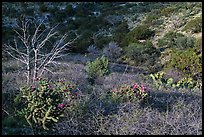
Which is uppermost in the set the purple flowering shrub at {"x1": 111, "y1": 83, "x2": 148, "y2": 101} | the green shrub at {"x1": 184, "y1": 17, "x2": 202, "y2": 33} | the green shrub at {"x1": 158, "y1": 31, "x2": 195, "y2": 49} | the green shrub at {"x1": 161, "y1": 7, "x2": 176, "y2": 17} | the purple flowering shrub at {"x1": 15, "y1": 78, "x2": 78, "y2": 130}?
the purple flowering shrub at {"x1": 15, "y1": 78, "x2": 78, "y2": 130}

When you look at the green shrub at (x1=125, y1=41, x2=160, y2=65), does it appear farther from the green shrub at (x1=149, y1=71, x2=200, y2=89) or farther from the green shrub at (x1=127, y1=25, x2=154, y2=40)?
the green shrub at (x1=149, y1=71, x2=200, y2=89)

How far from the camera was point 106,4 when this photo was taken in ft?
102

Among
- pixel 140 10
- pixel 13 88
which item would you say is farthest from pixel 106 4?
pixel 13 88

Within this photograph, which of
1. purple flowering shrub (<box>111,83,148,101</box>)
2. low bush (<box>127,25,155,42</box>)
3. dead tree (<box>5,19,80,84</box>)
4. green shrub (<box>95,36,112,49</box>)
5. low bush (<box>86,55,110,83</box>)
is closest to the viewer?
purple flowering shrub (<box>111,83,148,101</box>)

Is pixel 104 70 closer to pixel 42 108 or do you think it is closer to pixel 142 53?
pixel 42 108

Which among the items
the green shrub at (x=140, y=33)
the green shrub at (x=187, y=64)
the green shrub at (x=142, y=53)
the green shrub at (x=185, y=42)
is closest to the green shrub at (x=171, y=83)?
the green shrub at (x=187, y=64)

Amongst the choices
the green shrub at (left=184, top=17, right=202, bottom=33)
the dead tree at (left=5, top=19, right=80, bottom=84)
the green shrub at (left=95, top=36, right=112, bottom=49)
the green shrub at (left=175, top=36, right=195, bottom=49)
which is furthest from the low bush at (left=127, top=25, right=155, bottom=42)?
the dead tree at (left=5, top=19, right=80, bottom=84)

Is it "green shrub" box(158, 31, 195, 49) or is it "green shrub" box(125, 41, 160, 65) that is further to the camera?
"green shrub" box(158, 31, 195, 49)

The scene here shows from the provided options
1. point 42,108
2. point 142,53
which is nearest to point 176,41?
point 142,53

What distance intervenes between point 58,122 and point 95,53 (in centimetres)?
1464

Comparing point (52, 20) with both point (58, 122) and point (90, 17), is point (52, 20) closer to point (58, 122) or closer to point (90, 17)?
point (90, 17)

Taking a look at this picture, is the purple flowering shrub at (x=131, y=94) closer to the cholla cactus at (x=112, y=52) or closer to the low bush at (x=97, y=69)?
the low bush at (x=97, y=69)

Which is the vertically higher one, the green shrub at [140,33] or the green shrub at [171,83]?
the green shrub at [171,83]

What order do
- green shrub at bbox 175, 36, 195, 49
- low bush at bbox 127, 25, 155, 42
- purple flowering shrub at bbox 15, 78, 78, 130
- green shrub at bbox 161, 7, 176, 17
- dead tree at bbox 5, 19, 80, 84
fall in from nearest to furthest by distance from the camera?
purple flowering shrub at bbox 15, 78, 78, 130 < dead tree at bbox 5, 19, 80, 84 < green shrub at bbox 175, 36, 195, 49 < low bush at bbox 127, 25, 155, 42 < green shrub at bbox 161, 7, 176, 17
